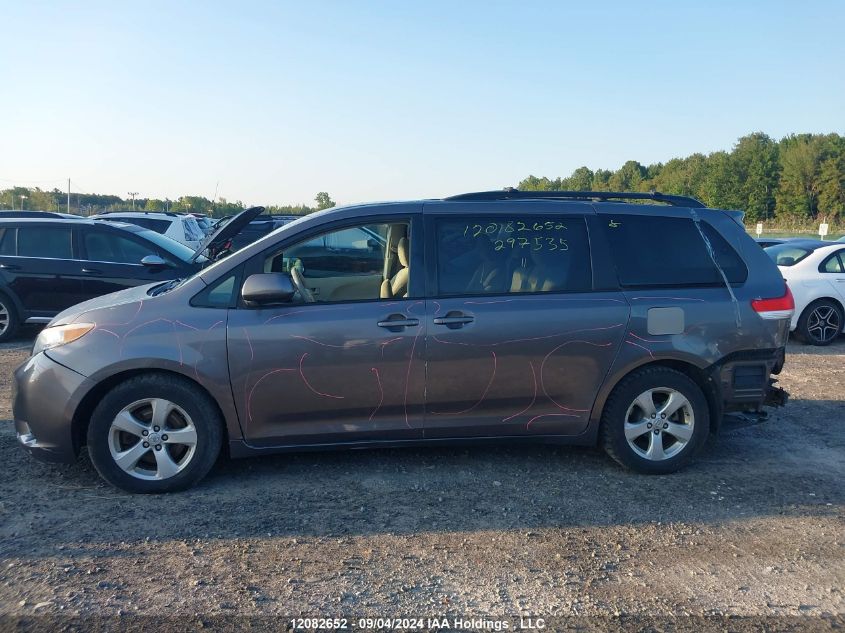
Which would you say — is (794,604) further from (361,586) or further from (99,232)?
(99,232)

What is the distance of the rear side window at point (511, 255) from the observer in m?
4.74

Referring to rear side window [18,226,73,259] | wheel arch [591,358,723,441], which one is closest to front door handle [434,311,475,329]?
wheel arch [591,358,723,441]

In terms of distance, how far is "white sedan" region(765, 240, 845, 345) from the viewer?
9.97 meters

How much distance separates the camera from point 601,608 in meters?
3.27

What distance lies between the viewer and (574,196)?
5.32 meters

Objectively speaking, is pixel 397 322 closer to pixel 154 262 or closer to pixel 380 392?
pixel 380 392

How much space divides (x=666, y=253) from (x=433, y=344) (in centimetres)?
179

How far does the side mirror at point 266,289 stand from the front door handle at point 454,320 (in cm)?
95

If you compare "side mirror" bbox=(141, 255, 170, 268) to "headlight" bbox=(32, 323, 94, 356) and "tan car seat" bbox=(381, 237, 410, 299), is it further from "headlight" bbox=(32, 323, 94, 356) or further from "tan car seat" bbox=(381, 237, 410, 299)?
"tan car seat" bbox=(381, 237, 410, 299)

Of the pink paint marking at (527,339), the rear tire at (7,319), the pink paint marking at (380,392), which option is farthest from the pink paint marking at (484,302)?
the rear tire at (7,319)

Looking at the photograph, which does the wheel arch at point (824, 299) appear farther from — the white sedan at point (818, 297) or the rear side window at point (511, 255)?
the rear side window at point (511, 255)

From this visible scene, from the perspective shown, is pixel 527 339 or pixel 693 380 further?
pixel 693 380

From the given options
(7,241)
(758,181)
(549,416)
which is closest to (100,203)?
(7,241)

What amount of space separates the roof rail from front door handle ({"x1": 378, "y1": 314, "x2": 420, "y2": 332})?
3.36ft
